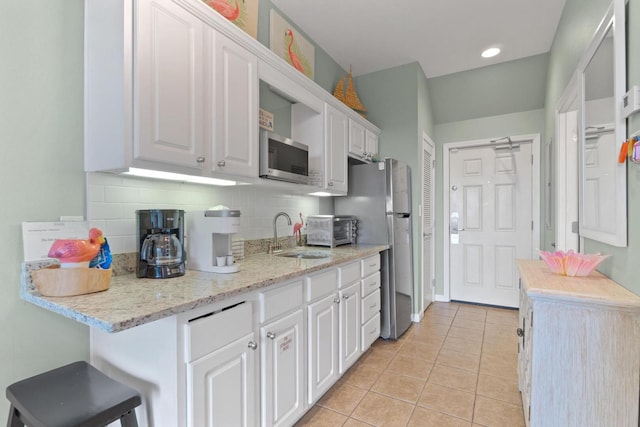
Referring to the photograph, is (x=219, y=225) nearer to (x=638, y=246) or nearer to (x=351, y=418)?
(x=351, y=418)

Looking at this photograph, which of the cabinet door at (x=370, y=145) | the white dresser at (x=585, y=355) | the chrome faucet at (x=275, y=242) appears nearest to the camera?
the white dresser at (x=585, y=355)

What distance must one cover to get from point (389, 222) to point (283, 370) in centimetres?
179

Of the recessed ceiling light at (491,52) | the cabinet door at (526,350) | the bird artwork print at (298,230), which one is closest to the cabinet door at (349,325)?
the bird artwork print at (298,230)

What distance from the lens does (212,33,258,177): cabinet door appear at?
1.58m

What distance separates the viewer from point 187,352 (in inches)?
40.6

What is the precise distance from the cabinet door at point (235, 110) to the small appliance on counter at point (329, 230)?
3.40ft

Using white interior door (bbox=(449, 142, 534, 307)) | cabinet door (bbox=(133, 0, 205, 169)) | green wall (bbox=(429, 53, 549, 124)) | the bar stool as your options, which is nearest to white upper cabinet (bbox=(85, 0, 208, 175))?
cabinet door (bbox=(133, 0, 205, 169))

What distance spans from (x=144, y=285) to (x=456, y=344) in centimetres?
271

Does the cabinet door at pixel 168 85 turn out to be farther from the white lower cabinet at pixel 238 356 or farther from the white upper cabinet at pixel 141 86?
the white lower cabinet at pixel 238 356

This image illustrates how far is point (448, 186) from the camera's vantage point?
4.13 meters

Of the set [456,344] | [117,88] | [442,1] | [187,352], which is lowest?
[456,344]

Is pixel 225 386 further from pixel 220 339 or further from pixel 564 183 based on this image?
pixel 564 183

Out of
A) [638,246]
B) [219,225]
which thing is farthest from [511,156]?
[219,225]

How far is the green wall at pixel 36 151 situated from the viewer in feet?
3.77
